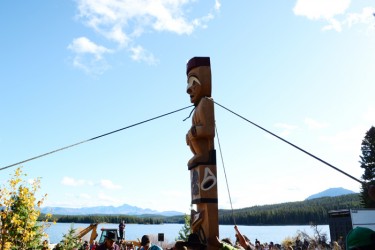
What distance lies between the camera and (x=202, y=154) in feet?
27.0

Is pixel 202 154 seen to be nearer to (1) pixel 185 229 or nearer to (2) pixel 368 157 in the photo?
(1) pixel 185 229

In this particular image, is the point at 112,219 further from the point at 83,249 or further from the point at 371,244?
the point at 371,244

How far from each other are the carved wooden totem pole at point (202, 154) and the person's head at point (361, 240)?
534cm

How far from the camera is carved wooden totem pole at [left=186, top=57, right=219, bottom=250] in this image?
7.59m

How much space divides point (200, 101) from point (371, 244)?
6.70 m

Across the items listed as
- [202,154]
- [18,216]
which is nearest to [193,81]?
[202,154]

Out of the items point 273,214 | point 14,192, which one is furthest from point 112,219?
point 14,192

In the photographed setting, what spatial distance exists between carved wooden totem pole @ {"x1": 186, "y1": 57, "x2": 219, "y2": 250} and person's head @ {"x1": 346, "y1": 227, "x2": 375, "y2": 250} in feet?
17.5

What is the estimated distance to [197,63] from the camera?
880 cm

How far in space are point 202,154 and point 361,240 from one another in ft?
20.3

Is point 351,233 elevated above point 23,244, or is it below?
above

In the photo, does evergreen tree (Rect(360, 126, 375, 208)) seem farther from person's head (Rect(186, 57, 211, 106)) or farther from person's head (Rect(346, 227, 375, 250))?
person's head (Rect(346, 227, 375, 250))

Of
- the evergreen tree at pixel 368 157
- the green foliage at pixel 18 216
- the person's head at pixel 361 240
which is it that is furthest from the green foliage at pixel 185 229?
the evergreen tree at pixel 368 157

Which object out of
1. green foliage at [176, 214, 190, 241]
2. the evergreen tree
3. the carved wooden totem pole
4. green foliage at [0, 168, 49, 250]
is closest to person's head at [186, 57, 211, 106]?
the carved wooden totem pole
